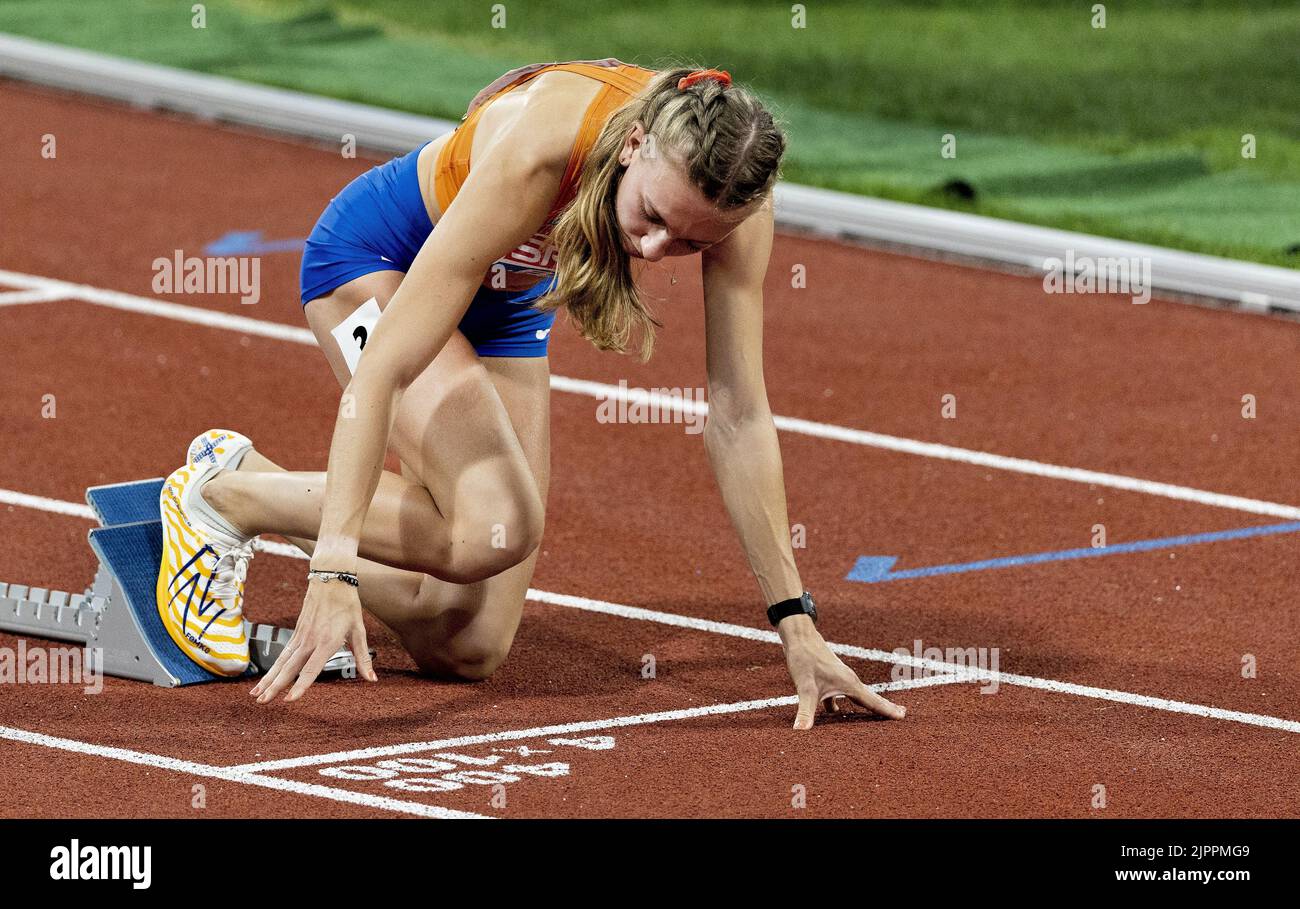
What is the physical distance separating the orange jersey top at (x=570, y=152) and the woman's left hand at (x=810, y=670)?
109 cm

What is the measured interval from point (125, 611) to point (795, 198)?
614cm

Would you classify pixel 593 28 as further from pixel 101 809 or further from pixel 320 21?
pixel 101 809

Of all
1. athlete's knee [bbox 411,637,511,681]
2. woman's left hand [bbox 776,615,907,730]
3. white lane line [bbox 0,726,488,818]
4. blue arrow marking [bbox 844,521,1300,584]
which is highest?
blue arrow marking [bbox 844,521,1300,584]

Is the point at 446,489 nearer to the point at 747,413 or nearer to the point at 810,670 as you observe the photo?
the point at 747,413

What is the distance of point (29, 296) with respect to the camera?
896cm

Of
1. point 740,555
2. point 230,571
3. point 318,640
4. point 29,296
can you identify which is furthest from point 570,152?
point 29,296

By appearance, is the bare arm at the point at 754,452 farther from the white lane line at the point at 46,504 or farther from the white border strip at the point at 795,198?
the white border strip at the point at 795,198

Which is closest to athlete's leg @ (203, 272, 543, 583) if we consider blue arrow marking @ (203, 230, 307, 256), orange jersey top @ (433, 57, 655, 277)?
orange jersey top @ (433, 57, 655, 277)

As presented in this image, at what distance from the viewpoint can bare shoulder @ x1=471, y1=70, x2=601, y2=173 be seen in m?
4.55

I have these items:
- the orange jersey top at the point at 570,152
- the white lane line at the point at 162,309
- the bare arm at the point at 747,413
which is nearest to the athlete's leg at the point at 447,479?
the orange jersey top at the point at 570,152

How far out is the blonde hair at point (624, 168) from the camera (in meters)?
4.27

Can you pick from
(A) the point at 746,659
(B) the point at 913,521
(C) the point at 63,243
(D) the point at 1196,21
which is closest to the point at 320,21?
(C) the point at 63,243

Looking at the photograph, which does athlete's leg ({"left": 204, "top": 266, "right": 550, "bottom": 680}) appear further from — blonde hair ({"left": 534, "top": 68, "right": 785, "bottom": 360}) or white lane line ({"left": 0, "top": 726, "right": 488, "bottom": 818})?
white lane line ({"left": 0, "top": 726, "right": 488, "bottom": 818})

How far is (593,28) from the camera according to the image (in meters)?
14.7
